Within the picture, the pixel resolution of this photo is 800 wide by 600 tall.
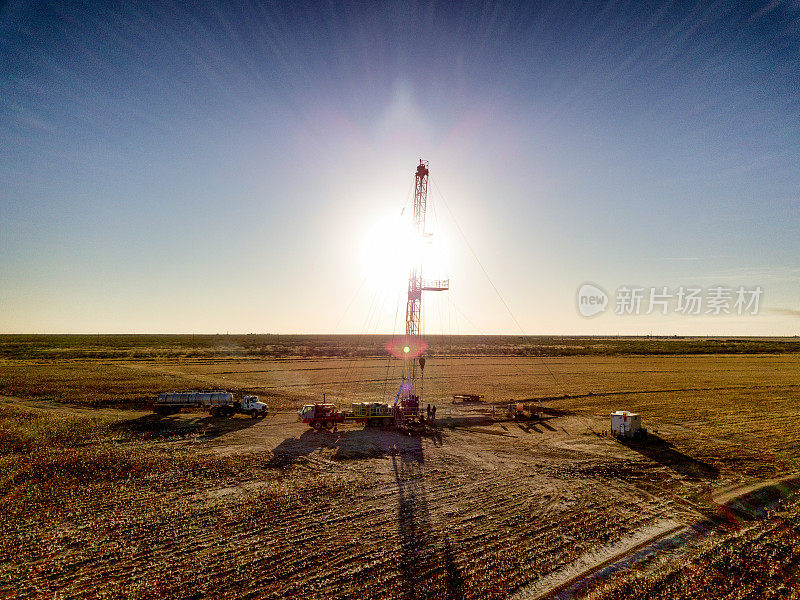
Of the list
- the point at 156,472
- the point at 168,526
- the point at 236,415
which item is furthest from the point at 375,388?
the point at 168,526

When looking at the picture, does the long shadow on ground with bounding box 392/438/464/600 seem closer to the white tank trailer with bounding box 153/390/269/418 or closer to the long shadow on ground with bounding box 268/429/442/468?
the long shadow on ground with bounding box 268/429/442/468

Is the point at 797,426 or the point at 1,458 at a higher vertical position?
the point at 797,426

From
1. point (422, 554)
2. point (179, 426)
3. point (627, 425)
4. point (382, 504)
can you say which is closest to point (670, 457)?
point (627, 425)

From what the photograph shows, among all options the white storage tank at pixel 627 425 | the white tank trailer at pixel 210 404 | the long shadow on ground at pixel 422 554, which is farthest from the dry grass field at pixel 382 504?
the white tank trailer at pixel 210 404

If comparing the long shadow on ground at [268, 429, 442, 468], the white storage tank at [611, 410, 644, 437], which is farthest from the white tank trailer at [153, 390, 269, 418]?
the white storage tank at [611, 410, 644, 437]

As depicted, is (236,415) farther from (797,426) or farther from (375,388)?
(797,426)

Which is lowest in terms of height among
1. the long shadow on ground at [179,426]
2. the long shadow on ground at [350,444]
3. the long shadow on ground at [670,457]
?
the long shadow on ground at [179,426]

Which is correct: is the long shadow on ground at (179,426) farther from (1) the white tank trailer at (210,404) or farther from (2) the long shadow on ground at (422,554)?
(2) the long shadow on ground at (422,554)

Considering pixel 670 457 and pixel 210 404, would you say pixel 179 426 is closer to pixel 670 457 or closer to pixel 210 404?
pixel 210 404
